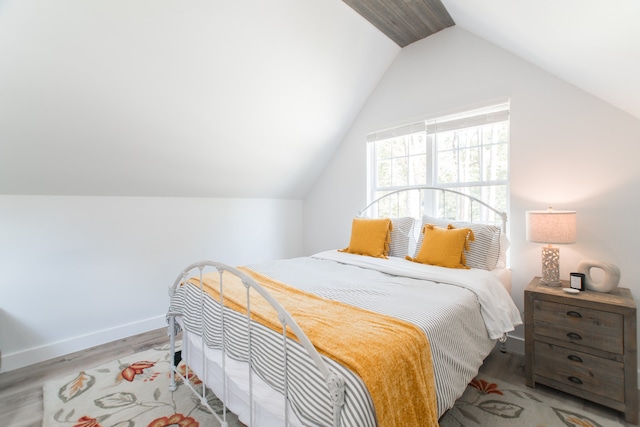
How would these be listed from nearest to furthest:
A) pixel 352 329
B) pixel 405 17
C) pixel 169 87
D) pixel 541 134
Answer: pixel 352 329, pixel 169 87, pixel 541 134, pixel 405 17

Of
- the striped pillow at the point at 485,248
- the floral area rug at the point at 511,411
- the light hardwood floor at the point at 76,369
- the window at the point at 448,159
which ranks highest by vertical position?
the window at the point at 448,159

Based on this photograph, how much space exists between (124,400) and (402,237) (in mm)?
2371

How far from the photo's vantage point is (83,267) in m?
2.58

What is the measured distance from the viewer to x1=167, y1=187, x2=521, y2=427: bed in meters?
0.95

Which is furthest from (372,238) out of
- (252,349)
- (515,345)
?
(252,349)

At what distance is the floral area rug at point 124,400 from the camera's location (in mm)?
1666

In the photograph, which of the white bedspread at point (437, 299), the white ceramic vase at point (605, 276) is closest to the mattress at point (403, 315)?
the white bedspread at point (437, 299)

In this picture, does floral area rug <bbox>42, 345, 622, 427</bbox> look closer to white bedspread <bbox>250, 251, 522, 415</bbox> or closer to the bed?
the bed

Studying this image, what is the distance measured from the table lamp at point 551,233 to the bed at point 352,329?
0.26 metres

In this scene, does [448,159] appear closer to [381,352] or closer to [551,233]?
[551,233]

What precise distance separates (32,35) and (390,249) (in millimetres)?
2831

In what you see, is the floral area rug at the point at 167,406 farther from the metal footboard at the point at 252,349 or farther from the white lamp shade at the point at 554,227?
the white lamp shade at the point at 554,227

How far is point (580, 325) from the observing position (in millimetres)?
1775

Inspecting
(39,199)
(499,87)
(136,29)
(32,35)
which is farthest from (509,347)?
(39,199)
